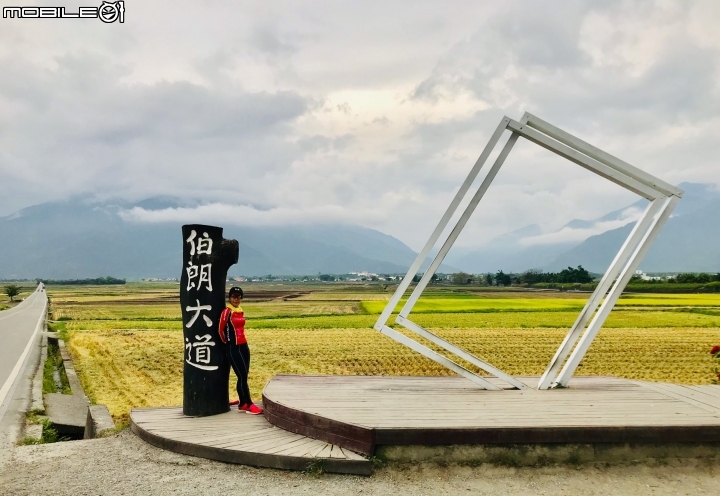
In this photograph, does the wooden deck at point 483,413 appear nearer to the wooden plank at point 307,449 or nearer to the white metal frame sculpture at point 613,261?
the wooden plank at point 307,449

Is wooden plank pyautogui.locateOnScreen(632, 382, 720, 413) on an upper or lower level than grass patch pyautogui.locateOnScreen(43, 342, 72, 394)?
upper

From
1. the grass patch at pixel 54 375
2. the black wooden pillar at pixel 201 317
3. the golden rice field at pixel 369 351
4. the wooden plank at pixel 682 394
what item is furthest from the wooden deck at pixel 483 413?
the grass patch at pixel 54 375

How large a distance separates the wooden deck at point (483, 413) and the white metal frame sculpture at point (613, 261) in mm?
371

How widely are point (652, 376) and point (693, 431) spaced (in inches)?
395

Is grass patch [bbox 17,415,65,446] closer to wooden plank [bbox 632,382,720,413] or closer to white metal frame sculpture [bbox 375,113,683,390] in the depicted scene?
white metal frame sculpture [bbox 375,113,683,390]

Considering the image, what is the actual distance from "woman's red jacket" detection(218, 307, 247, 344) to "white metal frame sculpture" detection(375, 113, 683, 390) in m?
1.66

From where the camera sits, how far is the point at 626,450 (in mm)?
5727

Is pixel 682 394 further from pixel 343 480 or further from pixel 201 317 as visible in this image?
pixel 201 317

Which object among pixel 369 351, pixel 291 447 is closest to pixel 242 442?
pixel 291 447

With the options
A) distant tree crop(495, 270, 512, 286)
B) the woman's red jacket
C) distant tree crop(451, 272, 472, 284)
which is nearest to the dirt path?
the woman's red jacket

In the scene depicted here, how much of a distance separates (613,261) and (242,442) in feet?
16.6

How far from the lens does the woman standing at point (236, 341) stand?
24.3ft

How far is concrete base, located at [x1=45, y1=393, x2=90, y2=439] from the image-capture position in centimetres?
920

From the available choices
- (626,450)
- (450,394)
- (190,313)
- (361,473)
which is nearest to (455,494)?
(361,473)
